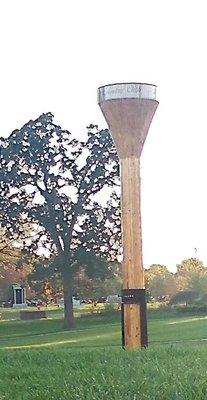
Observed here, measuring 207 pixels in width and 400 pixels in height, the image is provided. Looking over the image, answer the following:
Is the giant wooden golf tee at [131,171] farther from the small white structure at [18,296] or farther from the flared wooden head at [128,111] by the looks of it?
the small white structure at [18,296]

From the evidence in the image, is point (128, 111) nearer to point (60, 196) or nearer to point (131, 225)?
point (131, 225)

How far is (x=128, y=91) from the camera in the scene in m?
11.8

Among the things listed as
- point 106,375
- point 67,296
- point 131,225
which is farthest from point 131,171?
point 67,296

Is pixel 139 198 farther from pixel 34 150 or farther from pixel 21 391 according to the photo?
pixel 34 150

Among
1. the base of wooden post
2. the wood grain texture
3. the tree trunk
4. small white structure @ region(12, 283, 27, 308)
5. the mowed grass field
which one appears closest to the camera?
the mowed grass field

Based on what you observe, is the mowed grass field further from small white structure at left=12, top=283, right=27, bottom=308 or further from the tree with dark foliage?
small white structure at left=12, top=283, right=27, bottom=308

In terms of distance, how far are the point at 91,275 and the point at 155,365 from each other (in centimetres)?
3836

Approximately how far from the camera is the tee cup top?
1184cm

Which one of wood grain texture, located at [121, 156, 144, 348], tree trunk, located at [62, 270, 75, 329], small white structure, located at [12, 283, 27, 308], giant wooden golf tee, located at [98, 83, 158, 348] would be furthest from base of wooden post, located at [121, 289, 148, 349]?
small white structure, located at [12, 283, 27, 308]

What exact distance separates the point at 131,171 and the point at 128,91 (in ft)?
3.85

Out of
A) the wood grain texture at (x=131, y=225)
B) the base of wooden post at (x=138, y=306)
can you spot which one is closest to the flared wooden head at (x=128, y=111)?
the wood grain texture at (x=131, y=225)

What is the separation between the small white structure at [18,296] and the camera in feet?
231

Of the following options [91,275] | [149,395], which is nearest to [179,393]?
[149,395]

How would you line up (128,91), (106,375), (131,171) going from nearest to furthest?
(106,375) → (128,91) → (131,171)
